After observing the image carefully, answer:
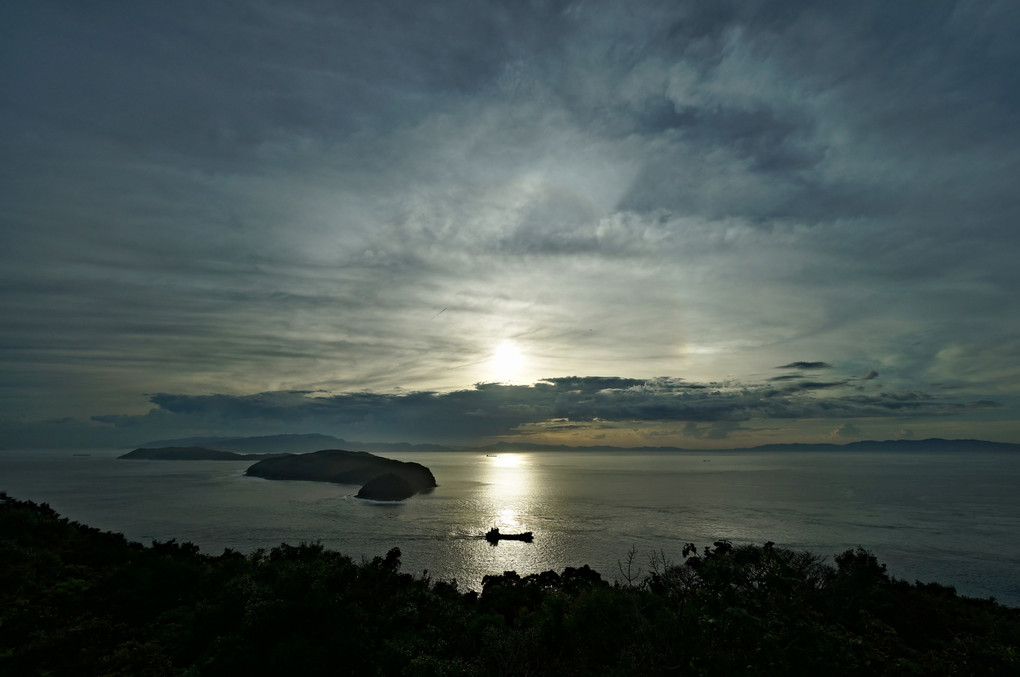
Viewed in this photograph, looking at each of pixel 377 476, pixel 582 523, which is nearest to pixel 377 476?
Answer: pixel 377 476

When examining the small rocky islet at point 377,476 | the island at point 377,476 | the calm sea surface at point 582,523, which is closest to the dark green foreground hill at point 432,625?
the calm sea surface at point 582,523

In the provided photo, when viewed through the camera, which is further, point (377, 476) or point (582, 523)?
point (377, 476)

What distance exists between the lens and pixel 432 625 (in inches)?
931

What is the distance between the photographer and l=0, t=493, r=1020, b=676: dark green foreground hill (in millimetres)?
15719

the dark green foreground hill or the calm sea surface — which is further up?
the dark green foreground hill

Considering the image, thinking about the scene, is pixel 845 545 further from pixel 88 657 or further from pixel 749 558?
pixel 88 657

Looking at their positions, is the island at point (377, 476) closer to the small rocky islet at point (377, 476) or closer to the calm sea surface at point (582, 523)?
the small rocky islet at point (377, 476)

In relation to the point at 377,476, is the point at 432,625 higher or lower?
higher

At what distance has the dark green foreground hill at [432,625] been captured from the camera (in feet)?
51.6

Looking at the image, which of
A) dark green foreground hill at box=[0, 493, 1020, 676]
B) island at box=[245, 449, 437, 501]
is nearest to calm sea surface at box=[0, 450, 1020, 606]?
island at box=[245, 449, 437, 501]

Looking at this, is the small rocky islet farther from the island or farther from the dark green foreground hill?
the dark green foreground hill

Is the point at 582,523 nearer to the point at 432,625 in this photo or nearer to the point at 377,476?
the point at 432,625

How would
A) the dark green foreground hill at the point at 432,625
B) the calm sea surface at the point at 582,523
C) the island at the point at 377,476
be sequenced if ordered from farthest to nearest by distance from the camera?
the island at the point at 377,476 → the calm sea surface at the point at 582,523 → the dark green foreground hill at the point at 432,625

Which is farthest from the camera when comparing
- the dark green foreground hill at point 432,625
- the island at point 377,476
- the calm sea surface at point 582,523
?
the island at point 377,476
